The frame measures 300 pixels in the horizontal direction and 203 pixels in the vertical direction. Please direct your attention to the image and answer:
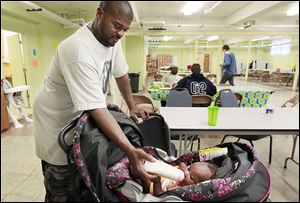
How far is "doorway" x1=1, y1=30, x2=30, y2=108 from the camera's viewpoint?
164 inches

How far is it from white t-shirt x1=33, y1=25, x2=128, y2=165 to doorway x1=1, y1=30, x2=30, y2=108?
4188 mm

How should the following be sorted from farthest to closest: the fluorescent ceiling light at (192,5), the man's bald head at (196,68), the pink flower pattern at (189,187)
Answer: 1. the man's bald head at (196,68)
2. the fluorescent ceiling light at (192,5)
3. the pink flower pattern at (189,187)

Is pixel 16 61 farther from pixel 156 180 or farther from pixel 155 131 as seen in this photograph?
pixel 156 180

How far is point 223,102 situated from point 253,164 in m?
1.63

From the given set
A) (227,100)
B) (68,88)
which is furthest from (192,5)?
(227,100)

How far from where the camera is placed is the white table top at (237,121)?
144 centimetres

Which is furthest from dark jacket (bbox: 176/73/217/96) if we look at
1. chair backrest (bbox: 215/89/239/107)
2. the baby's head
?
the baby's head

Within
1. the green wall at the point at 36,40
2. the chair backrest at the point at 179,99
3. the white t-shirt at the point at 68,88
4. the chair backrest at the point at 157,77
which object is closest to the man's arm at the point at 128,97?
the white t-shirt at the point at 68,88

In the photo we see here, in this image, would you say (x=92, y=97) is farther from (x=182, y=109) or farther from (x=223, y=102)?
(x=223, y=102)

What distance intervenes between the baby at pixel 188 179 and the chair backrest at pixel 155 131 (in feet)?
0.58

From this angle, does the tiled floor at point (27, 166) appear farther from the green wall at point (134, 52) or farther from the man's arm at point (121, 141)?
the green wall at point (134, 52)

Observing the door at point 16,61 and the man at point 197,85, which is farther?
the door at point 16,61

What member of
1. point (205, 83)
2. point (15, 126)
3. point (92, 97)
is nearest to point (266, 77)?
point (205, 83)

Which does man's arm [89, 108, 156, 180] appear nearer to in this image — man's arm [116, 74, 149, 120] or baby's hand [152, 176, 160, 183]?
baby's hand [152, 176, 160, 183]
